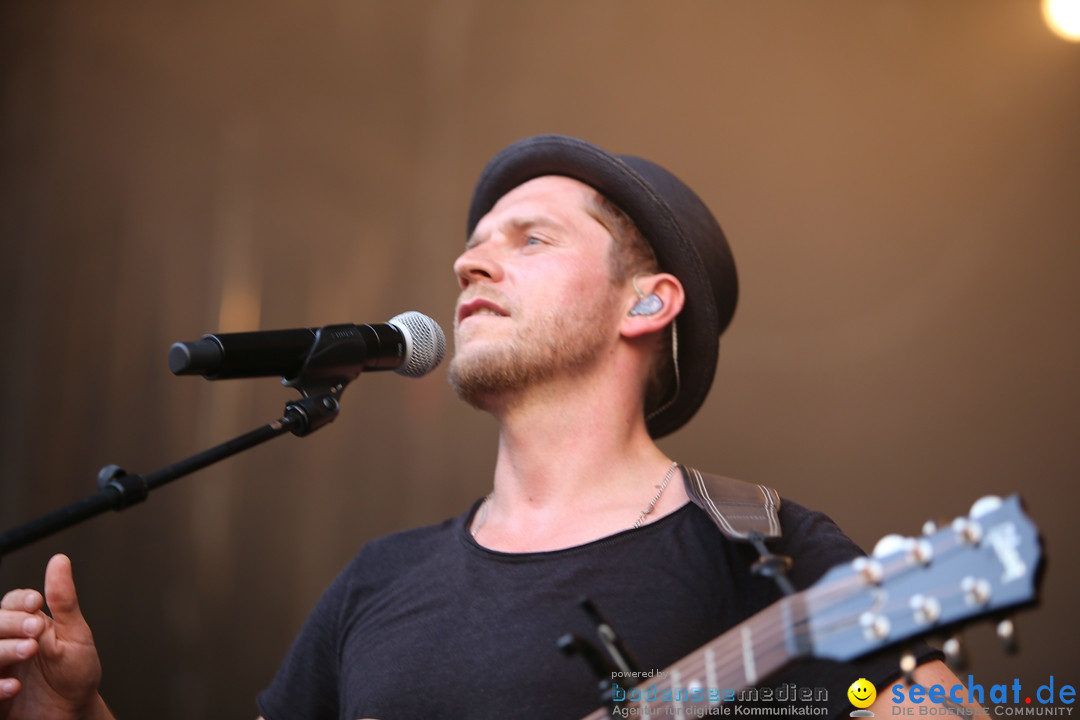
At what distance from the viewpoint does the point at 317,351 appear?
4.10ft

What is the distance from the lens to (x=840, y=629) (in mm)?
910

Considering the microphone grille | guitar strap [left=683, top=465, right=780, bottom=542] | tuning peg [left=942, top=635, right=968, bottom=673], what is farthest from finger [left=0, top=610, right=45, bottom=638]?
tuning peg [left=942, top=635, right=968, bottom=673]

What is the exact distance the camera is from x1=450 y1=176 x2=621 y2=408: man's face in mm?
1725

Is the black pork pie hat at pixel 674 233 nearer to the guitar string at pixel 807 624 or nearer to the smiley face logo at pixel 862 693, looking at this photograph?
the smiley face logo at pixel 862 693

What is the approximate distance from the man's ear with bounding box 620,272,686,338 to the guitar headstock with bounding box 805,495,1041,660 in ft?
3.14

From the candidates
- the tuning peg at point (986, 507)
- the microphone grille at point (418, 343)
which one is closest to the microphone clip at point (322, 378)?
the microphone grille at point (418, 343)

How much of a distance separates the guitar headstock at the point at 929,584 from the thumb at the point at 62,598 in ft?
3.68

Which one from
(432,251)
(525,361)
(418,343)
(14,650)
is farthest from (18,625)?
(432,251)

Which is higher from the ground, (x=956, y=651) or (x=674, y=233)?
(x=674, y=233)

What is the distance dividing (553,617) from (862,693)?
18.1 inches

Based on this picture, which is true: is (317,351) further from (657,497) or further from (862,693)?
(862,693)

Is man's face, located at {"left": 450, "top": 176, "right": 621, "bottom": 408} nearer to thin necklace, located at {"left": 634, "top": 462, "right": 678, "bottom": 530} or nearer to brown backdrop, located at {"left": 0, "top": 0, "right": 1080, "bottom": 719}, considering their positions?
thin necklace, located at {"left": 634, "top": 462, "right": 678, "bottom": 530}

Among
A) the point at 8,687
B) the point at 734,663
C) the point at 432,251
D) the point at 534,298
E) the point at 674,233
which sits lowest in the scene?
the point at 8,687

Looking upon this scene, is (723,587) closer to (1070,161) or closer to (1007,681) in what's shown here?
(1007,681)
